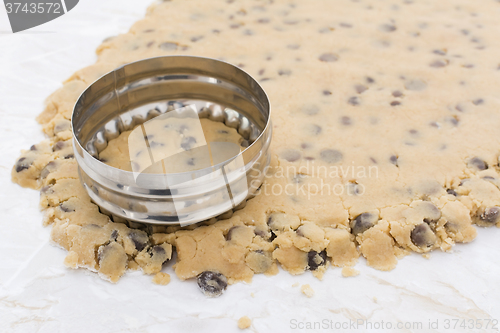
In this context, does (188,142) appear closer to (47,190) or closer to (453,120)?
(47,190)

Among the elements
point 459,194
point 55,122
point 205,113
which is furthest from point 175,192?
point 459,194

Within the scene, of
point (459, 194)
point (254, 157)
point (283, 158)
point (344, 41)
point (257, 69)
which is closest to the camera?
point (254, 157)

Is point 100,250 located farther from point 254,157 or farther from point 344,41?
point 344,41

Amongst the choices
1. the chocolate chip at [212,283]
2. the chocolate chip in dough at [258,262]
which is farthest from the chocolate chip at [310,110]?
the chocolate chip at [212,283]

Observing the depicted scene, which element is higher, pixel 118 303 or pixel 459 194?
pixel 459 194

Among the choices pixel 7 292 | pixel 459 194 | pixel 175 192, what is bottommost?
pixel 7 292

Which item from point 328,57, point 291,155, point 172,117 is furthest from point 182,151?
point 328,57
